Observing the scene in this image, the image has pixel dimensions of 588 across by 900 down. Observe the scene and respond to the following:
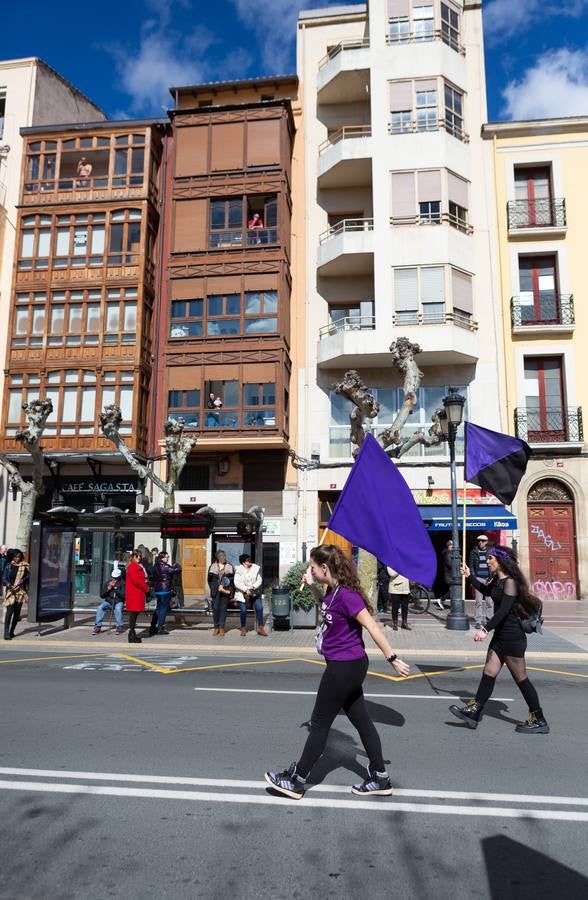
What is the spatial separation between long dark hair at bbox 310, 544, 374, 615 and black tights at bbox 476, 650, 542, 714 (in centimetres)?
225

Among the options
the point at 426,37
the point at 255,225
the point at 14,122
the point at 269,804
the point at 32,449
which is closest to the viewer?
the point at 269,804

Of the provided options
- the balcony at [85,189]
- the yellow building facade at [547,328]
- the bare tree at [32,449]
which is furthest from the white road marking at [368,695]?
the balcony at [85,189]

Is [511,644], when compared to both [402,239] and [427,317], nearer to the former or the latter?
[427,317]

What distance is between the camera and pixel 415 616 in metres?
17.6

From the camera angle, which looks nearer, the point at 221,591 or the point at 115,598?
the point at 221,591

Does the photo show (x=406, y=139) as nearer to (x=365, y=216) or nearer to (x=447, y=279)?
(x=365, y=216)

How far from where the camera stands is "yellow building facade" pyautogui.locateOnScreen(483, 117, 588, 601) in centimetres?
2247

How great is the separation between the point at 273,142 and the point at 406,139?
5.15 m

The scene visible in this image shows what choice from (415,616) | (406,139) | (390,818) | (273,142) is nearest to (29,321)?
(273,142)

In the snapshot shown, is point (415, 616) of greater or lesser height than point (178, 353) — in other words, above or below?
below

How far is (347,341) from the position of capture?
2344 centimetres

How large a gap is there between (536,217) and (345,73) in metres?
9.34

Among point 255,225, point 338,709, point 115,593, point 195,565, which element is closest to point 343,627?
point 338,709

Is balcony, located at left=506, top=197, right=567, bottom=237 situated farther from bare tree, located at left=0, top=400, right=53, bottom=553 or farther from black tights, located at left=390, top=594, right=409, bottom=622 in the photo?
bare tree, located at left=0, top=400, right=53, bottom=553
